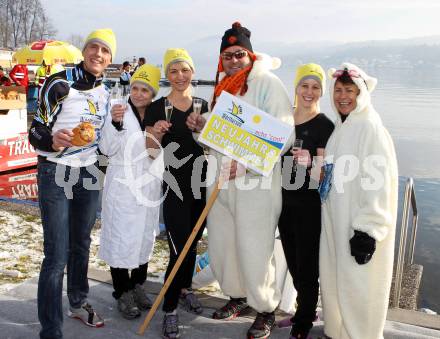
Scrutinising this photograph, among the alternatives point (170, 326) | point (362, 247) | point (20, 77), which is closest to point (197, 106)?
point (362, 247)

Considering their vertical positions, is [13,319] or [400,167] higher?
[400,167]

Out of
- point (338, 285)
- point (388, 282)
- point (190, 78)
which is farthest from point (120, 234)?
point (388, 282)

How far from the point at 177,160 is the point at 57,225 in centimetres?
103

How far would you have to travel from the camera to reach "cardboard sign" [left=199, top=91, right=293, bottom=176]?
10.7 ft

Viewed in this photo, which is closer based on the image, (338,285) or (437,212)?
(338,285)

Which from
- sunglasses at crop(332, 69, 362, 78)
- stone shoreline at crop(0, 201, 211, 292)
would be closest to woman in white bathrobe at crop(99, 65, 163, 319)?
stone shoreline at crop(0, 201, 211, 292)

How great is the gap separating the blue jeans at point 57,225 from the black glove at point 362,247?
198 cm

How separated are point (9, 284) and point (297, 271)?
2896mm

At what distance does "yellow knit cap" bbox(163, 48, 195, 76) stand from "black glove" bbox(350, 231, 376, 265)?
1.85 m

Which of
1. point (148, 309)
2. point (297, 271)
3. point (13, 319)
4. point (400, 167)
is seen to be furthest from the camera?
point (400, 167)

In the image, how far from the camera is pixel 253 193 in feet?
11.3

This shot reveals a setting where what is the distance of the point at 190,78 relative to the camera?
3.64 meters

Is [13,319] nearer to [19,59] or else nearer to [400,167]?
[400,167]

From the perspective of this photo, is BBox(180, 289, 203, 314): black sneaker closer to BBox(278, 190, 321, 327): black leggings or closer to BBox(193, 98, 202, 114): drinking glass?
BBox(278, 190, 321, 327): black leggings
